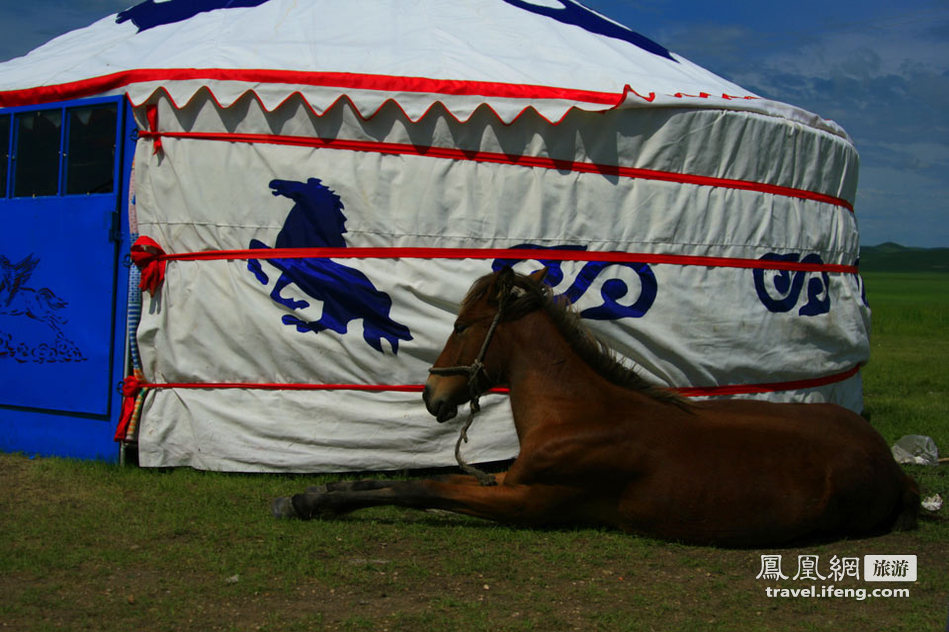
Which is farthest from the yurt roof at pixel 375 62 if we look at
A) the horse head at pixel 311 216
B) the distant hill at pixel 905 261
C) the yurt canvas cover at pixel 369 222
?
the distant hill at pixel 905 261

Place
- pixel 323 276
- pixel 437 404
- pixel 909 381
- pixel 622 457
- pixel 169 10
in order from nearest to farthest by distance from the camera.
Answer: pixel 622 457, pixel 437 404, pixel 323 276, pixel 169 10, pixel 909 381

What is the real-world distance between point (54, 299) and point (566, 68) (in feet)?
9.47

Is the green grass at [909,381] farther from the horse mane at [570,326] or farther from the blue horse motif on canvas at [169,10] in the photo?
the blue horse motif on canvas at [169,10]

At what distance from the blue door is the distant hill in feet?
290

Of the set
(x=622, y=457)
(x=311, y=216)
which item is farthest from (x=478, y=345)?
(x=311, y=216)

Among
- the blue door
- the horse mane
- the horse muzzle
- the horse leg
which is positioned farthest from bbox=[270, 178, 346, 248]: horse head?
the horse leg

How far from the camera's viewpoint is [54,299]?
15.6ft

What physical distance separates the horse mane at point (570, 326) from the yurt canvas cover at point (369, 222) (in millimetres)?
918

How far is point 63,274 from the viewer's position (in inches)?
187

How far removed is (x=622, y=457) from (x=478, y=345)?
0.69 metres

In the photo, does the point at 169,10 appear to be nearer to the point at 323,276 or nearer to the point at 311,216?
the point at 311,216

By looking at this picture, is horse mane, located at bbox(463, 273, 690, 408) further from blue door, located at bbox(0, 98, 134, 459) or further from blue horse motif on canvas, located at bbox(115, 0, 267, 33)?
blue horse motif on canvas, located at bbox(115, 0, 267, 33)

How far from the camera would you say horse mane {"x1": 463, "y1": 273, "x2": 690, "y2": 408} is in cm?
354

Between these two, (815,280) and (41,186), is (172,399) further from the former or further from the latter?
(815,280)
